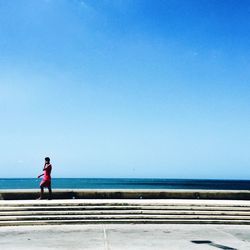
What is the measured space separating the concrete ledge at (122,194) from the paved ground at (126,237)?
3251mm

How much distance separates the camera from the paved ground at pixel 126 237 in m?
7.25

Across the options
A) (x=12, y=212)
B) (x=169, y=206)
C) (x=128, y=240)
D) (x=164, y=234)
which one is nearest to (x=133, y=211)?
(x=169, y=206)

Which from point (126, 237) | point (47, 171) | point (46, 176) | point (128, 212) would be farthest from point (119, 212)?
point (47, 171)

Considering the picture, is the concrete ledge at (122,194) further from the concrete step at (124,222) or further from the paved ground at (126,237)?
the paved ground at (126,237)

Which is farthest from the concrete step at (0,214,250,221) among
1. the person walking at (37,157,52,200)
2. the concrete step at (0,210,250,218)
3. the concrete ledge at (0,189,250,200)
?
the concrete ledge at (0,189,250,200)

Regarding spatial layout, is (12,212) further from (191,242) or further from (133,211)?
(191,242)

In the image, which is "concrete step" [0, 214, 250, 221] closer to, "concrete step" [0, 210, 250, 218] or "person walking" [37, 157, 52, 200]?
"concrete step" [0, 210, 250, 218]

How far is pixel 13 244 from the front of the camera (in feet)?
24.0

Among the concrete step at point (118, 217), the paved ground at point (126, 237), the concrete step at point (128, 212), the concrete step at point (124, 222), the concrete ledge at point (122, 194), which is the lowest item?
the paved ground at point (126, 237)

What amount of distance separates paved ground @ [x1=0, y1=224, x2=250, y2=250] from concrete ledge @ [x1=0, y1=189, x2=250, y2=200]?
3.25 metres

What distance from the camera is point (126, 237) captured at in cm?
819

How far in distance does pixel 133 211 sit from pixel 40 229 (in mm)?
3034

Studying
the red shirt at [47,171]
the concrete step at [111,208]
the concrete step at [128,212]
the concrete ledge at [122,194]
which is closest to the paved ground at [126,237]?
the concrete step at [128,212]

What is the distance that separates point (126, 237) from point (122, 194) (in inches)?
198
